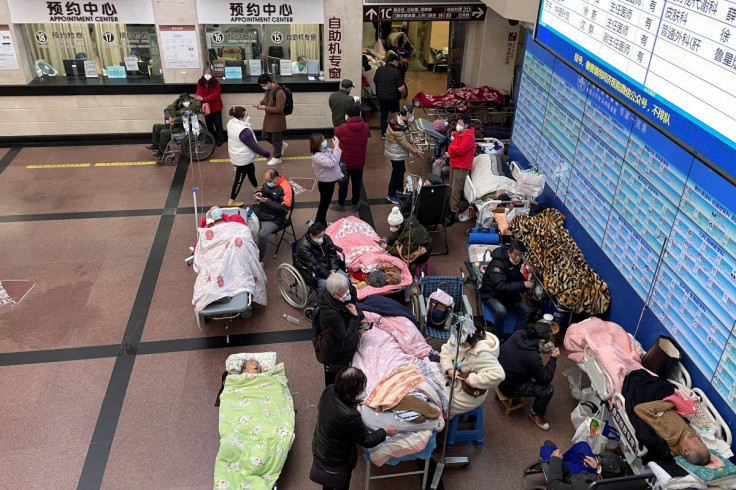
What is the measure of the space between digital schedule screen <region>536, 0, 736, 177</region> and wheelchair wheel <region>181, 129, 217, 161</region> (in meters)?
6.56

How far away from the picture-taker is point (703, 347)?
495 centimetres

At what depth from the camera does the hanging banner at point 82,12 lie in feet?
32.7

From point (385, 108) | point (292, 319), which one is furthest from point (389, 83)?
point (292, 319)

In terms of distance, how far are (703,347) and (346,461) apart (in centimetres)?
321

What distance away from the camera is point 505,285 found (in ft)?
20.1

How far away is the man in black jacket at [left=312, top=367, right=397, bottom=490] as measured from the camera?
389cm

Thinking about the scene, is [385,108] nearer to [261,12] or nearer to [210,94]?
[261,12]

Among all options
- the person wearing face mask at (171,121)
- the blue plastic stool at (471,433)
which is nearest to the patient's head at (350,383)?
the blue plastic stool at (471,433)

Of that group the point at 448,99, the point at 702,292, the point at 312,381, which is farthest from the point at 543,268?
the point at 448,99

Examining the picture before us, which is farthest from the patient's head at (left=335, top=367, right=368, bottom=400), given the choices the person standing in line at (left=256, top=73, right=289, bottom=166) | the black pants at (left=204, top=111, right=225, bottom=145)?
the black pants at (left=204, top=111, right=225, bottom=145)

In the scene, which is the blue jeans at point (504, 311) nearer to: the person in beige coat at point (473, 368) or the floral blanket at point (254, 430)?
the person in beige coat at point (473, 368)

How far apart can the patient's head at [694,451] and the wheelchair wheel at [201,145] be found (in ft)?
28.1

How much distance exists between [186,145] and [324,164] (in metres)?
3.73

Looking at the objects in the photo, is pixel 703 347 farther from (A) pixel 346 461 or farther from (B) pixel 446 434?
(A) pixel 346 461
